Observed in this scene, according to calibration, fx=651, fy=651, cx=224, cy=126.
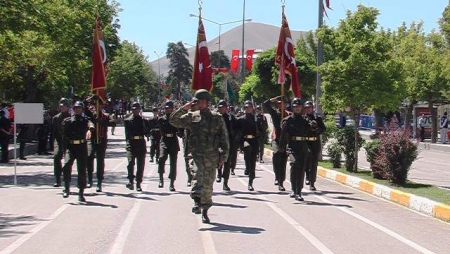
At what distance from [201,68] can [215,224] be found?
6.15m

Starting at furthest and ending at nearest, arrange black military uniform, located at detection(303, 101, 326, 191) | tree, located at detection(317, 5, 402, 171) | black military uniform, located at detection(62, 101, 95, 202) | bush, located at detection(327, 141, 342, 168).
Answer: bush, located at detection(327, 141, 342, 168) → tree, located at detection(317, 5, 402, 171) → black military uniform, located at detection(303, 101, 326, 191) → black military uniform, located at detection(62, 101, 95, 202)

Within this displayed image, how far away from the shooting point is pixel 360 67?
17.8 m

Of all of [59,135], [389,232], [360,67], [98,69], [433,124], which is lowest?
[389,232]

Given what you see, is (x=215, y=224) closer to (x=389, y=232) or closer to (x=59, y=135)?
(x=389, y=232)

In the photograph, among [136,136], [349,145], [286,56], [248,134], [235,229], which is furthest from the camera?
[349,145]

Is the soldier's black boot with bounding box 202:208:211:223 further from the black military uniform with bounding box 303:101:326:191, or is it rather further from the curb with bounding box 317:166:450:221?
the black military uniform with bounding box 303:101:326:191

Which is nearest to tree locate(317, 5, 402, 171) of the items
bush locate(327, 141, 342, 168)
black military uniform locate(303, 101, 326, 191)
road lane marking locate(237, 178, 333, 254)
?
bush locate(327, 141, 342, 168)

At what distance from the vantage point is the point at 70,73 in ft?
114

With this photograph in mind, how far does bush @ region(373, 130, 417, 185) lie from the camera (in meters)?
14.7

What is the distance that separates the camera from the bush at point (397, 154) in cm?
1473

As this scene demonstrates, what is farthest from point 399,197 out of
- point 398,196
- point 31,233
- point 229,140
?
point 31,233

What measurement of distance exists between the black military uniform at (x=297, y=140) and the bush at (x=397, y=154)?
9.02ft

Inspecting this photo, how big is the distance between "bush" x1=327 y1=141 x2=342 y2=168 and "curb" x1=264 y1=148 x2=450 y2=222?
3.36 feet

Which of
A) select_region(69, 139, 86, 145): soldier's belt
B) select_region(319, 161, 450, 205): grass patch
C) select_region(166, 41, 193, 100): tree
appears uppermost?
select_region(166, 41, 193, 100): tree
